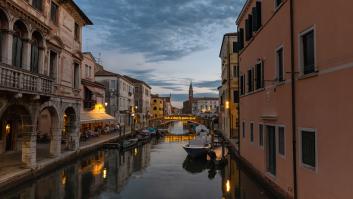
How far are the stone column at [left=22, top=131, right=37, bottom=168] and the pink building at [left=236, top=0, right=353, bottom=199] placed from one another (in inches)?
504

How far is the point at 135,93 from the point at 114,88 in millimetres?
21920

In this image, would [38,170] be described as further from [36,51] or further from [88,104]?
[88,104]

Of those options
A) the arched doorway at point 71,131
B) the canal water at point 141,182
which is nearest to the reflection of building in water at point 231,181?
the canal water at point 141,182

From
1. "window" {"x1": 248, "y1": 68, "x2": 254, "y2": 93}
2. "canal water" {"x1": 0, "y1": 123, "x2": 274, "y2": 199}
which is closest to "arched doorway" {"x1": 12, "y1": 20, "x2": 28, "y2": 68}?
"canal water" {"x1": 0, "y1": 123, "x2": 274, "y2": 199}

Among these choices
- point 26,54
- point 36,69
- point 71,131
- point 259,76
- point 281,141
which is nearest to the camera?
point 281,141

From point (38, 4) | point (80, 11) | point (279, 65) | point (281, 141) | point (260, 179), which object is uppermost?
point (80, 11)

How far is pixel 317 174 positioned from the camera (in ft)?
30.9

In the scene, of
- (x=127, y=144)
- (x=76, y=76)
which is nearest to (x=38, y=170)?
(x=76, y=76)

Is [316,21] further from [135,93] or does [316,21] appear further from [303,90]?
[135,93]

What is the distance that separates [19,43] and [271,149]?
47.1ft

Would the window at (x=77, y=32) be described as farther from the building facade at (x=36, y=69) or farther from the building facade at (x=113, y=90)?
the building facade at (x=113, y=90)

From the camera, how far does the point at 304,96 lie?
10398mm

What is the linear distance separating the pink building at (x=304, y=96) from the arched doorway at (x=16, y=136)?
42.3 ft

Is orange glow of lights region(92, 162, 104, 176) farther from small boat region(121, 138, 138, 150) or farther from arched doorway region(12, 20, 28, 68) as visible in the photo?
small boat region(121, 138, 138, 150)
